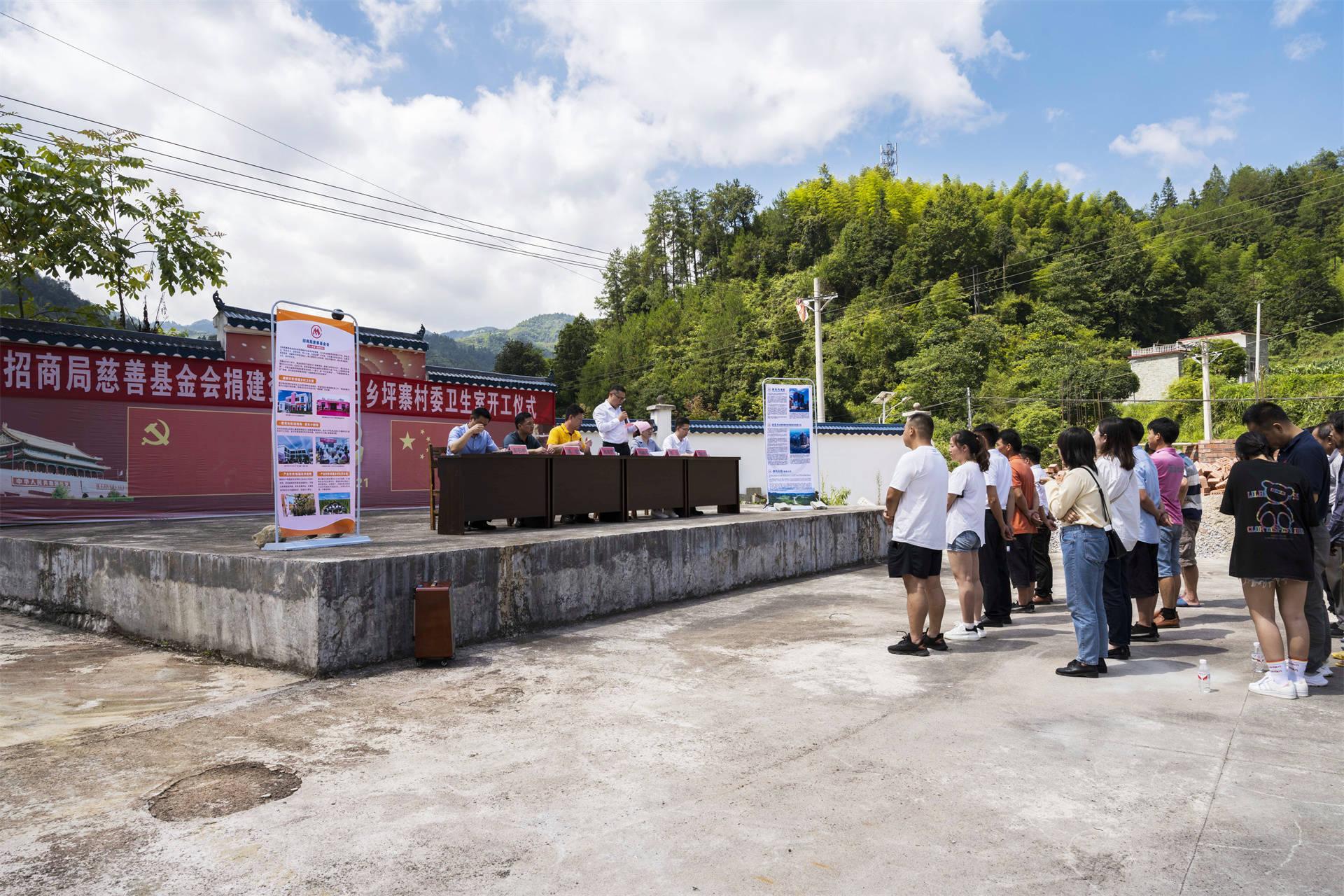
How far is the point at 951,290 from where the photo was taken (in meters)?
58.9

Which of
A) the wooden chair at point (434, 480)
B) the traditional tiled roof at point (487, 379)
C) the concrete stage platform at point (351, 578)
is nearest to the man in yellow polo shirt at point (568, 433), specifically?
the concrete stage platform at point (351, 578)

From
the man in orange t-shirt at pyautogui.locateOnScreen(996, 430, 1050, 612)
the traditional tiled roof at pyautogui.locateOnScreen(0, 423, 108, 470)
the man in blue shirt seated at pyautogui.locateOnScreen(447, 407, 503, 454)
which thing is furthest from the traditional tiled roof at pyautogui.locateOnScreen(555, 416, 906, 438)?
the man in orange t-shirt at pyautogui.locateOnScreen(996, 430, 1050, 612)

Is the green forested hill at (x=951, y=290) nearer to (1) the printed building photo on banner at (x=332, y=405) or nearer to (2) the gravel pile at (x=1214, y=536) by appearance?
(2) the gravel pile at (x=1214, y=536)

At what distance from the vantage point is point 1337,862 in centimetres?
274

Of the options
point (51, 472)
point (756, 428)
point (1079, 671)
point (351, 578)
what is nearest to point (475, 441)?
point (351, 578)

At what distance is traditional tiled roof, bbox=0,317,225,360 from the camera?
11.3m

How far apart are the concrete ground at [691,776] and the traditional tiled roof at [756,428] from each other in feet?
50.9

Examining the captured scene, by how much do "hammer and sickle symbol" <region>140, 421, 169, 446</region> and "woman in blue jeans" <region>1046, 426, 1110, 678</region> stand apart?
12513 millimetres

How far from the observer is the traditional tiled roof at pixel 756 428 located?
22.3 m

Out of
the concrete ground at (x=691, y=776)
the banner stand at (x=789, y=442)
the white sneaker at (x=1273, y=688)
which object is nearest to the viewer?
the concrete ground at (x=691, y=776)

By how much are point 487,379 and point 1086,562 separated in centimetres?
1461

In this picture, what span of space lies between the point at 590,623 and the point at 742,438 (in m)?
15.5

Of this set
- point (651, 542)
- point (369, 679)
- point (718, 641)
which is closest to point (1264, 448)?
point (718, 641)

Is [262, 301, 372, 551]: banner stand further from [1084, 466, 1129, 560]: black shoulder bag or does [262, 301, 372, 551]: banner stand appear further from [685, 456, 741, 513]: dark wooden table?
[1084, 466, 1129, 560]: black shoulder bag
